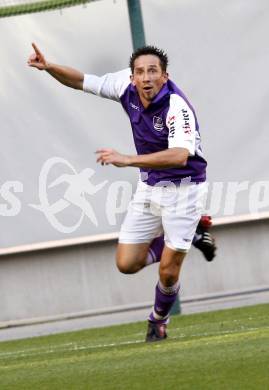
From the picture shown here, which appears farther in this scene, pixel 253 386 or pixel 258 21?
pixel 258 21

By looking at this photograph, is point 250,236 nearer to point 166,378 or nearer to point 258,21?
point 258,21

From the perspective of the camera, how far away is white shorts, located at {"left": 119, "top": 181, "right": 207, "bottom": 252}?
9109 millimetres

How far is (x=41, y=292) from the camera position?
43.6ft

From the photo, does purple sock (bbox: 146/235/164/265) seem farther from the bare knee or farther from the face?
the face

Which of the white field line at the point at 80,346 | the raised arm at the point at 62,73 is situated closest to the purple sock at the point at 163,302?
the white field line at the point at 80,346

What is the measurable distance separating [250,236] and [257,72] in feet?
5.33

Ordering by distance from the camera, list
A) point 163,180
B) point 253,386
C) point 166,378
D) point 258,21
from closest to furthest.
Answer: point 253,386 → point 166,378 → point 163,180 → point 258,21

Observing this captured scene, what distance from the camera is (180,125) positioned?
8602 mm

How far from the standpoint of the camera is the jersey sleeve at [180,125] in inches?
336

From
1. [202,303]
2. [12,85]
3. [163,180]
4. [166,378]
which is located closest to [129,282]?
[202,303]

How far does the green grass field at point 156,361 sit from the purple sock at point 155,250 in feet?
1.83

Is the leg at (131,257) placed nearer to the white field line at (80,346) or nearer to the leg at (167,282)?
the leg at (167,282)

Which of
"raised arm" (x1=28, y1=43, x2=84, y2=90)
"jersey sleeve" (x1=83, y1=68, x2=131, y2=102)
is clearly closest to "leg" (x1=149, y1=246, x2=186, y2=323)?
"jersey sleeve" (x1=83, y1=68, x2=131, y2=102)

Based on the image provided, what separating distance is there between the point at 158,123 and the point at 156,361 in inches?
78.4
